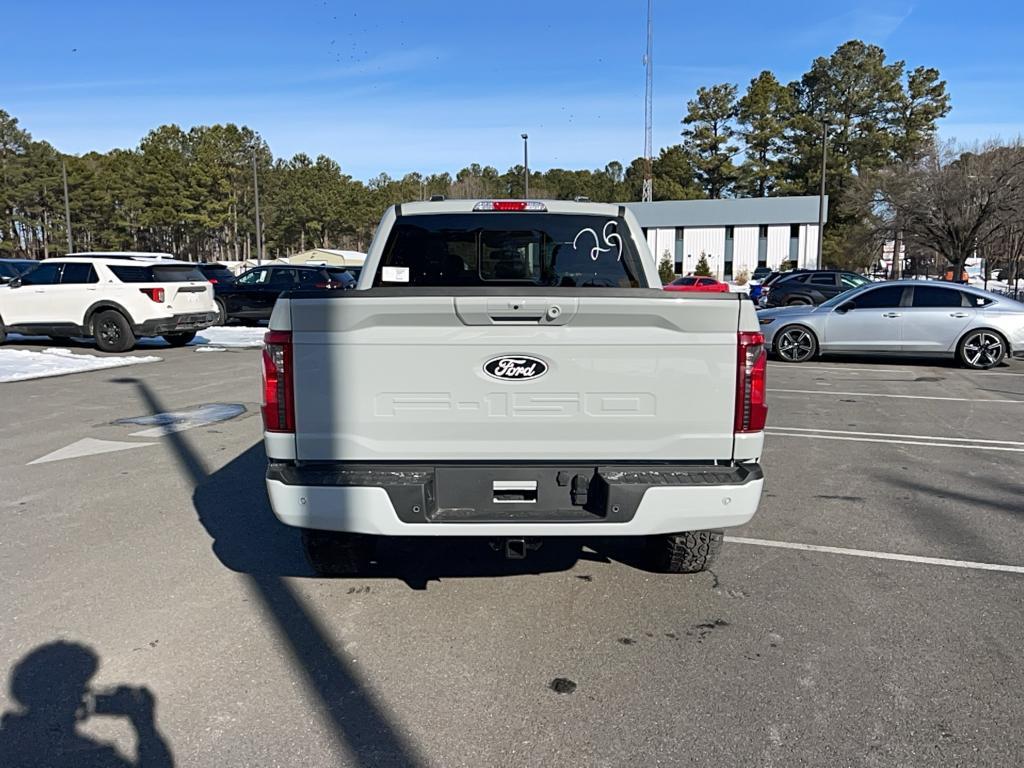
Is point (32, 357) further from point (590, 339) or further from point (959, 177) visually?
point (959, 177)

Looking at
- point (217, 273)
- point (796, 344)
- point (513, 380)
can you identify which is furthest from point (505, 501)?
point (217, 273)

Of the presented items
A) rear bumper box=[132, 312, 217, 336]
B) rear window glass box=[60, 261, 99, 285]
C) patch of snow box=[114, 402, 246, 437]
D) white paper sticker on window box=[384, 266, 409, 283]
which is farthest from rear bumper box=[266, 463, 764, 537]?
rear window glass box=[60, 261, 99, 285]

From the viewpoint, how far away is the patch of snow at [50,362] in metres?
12.7

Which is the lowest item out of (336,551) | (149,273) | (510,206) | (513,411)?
(336,551)

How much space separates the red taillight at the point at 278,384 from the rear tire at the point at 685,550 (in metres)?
2.03

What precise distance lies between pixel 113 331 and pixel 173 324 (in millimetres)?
1071

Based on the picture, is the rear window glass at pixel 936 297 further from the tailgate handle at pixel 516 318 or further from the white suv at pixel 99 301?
the white suv at pixel 99 301

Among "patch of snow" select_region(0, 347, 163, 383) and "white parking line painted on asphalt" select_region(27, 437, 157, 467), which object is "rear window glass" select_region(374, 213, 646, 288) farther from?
"patch of snow" select_region(0, 347, 163, 383)

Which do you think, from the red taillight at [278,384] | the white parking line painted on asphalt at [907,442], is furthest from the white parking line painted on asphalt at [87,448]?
the white parking line painted on asphalt at [907,442]

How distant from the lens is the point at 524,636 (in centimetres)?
383

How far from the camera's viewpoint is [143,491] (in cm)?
625

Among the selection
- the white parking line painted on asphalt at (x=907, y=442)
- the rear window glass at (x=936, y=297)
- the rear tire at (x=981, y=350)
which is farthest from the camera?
the rear window glass at (x=936, y=297)

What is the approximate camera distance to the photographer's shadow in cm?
288

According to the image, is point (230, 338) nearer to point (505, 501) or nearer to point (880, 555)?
point (880, 555)
